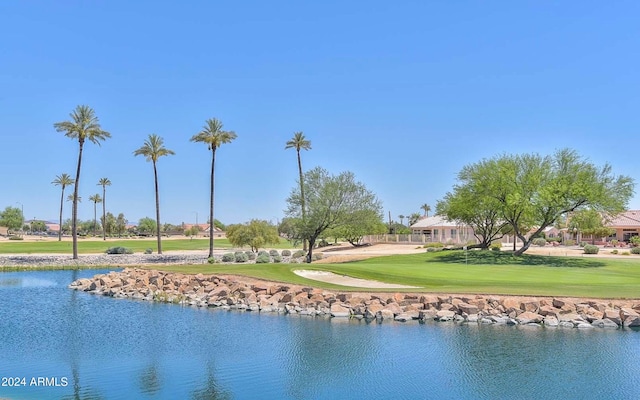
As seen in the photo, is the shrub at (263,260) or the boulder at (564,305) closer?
the boulder at (564,305)

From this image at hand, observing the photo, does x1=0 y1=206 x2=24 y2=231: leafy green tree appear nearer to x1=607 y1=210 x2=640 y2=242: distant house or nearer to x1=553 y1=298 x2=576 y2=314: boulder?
x1=607 y1=210 x2=640 y2=242: distant house

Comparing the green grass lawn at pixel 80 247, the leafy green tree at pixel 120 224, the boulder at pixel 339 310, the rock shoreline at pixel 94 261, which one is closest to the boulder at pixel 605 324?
the boulder at pixel 339 310

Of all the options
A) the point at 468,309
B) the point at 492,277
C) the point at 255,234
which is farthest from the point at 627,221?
the point at 468,309

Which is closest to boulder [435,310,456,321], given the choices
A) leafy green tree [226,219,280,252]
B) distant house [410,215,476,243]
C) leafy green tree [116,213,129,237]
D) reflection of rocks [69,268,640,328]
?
reflection of rocks [69,268,640,328]

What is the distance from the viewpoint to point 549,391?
563 inches

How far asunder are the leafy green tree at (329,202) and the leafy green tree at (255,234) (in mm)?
18765

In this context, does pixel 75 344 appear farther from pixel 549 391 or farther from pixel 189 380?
pixel 549 391

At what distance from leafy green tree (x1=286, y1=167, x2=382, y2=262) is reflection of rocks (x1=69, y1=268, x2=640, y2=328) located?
21.7 meters

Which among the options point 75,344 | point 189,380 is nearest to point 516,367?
point 189,380

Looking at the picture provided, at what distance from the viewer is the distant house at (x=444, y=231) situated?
89.6m

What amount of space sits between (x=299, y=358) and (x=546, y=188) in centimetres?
3880

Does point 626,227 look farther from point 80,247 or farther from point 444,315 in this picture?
point 80,247

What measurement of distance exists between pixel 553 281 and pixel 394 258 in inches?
863

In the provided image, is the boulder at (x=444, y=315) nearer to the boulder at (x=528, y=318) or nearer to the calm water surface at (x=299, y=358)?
the calm water surface at (x=299, y=358)
